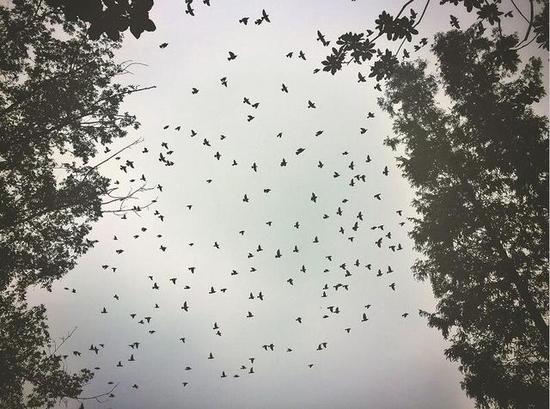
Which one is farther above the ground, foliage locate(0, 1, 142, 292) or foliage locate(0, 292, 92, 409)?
foliage locate(0, 1, 142, 292)

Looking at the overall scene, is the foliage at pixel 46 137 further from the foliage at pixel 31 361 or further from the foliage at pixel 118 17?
the foliage at pixel 118 17

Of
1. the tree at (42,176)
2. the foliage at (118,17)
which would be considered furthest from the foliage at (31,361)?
the foliage at (118,17)

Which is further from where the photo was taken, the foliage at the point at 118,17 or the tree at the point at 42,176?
the tree at the point at 42,176

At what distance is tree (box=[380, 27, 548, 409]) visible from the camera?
9.38 m

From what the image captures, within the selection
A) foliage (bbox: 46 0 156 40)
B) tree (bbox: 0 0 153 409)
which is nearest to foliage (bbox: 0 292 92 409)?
tree (bbox: 0 0 153 409)

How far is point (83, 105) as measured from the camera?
10.7 meters

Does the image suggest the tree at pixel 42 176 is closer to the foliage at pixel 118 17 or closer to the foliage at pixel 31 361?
the foliage at pixel 31 361

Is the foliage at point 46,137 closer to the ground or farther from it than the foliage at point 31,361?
farther from it

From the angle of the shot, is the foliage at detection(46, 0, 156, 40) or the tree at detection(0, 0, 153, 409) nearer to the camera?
the foliage at detection(46, 0, 156, 40)

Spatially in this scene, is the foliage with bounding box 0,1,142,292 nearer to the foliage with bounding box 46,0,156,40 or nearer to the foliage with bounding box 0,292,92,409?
the foliage with bounding box 0,292,92,409

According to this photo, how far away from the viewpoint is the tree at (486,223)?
30.8 feet

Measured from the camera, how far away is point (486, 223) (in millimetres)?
10258

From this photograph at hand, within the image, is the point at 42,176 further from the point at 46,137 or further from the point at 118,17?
the point at 118,17

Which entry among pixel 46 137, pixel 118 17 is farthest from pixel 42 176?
pixel 118 17
